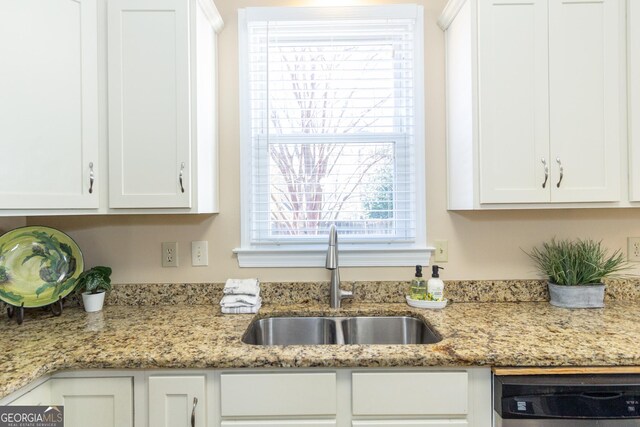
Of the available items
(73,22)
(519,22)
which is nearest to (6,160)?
(73,22)

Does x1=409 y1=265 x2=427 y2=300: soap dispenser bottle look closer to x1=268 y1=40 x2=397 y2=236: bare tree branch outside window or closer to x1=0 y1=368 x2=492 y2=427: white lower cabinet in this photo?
x1=268 y1=40 x2=397 y2=236: bare tree branch outside window

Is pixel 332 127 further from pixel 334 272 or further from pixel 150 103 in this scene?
pixel 150 103

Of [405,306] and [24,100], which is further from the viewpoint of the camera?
[405,306]

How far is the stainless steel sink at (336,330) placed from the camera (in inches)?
63.9

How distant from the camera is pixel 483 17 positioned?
1475 millimetres

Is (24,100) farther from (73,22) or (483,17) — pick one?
(483,17)

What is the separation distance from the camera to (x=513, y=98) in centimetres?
147

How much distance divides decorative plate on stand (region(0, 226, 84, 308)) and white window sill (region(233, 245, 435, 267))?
73 centimetres

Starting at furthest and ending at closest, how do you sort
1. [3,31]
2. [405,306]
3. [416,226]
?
[416,226] → [405,306] → [3,31]

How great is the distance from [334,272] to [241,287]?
16.6 inches

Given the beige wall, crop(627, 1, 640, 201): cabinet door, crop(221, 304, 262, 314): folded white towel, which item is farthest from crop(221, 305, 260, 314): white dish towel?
crop(627, 1, 640, 201): cabinet door

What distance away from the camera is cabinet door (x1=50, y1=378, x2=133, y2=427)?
1146mm

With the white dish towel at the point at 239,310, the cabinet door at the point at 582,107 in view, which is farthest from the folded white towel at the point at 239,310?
the cabinet door at the point at 582,107

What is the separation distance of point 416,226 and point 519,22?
3.13 feet
